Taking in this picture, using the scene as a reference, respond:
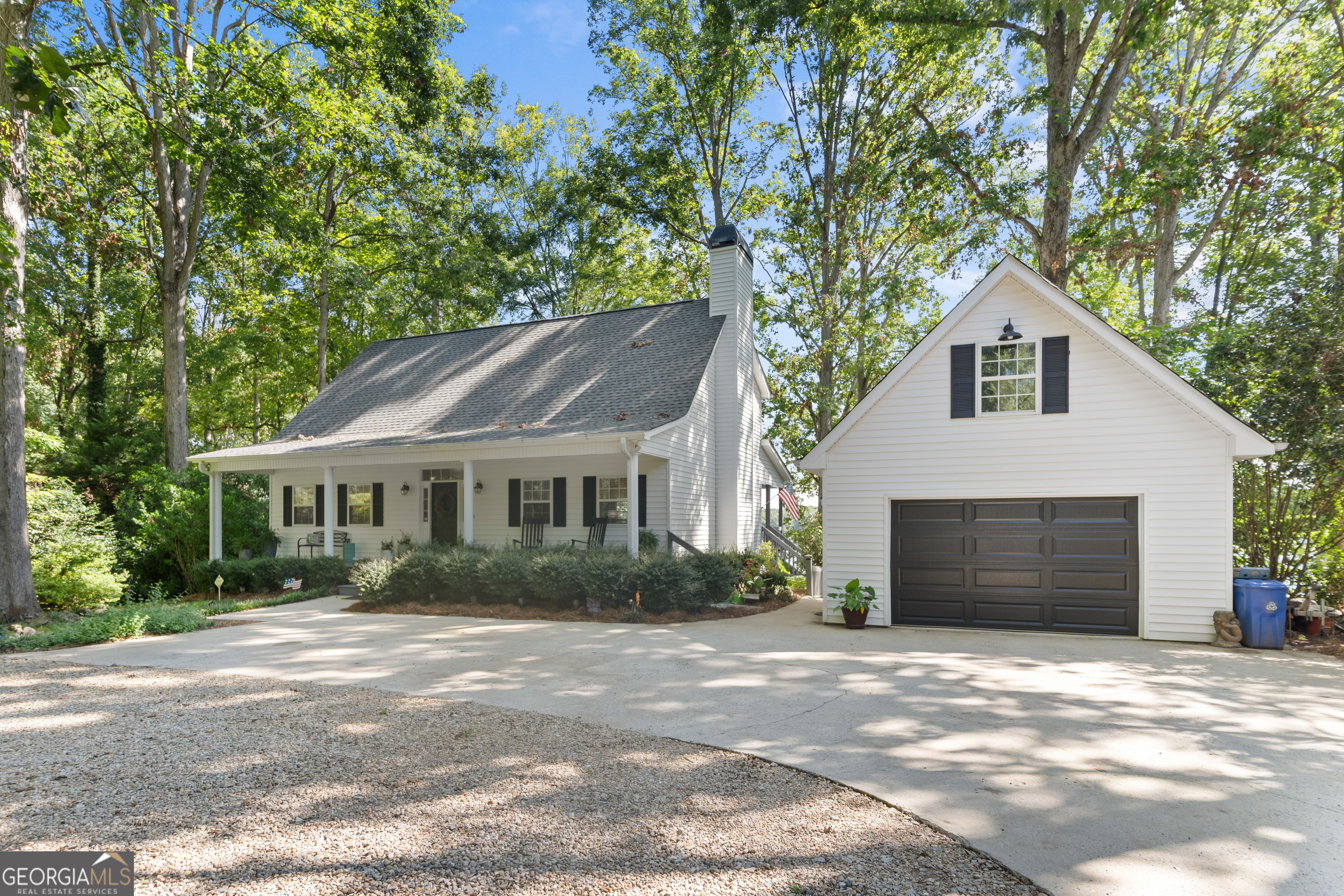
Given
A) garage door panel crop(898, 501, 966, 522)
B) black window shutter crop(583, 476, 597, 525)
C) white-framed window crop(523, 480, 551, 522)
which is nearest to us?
garage door panel crop(898, 501, 966, 522)

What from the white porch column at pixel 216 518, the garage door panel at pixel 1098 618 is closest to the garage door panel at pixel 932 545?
the garage door panel at pixel 1098 618

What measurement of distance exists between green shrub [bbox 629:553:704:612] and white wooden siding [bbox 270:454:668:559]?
2.90 metres

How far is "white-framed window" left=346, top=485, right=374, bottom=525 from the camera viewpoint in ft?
53.9

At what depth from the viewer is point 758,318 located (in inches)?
855

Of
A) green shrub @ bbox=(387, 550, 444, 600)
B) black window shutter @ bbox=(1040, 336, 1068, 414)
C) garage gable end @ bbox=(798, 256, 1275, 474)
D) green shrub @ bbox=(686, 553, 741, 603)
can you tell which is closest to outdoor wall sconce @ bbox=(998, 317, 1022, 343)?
garage gable end @ bbox=(798, 256, 1275, 474)

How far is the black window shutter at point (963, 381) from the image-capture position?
32.7ft

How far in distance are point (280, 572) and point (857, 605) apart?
11968 millimetres

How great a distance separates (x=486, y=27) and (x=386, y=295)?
30.2 ft

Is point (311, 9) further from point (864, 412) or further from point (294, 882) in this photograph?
point (294, 882)

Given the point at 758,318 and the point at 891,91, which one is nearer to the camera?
the point at 891,91

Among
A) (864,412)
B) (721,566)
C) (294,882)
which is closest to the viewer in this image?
(294,882)

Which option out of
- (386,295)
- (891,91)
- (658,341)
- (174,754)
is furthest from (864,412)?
(386,295)

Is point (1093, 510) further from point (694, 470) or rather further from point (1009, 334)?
point (694, 470)

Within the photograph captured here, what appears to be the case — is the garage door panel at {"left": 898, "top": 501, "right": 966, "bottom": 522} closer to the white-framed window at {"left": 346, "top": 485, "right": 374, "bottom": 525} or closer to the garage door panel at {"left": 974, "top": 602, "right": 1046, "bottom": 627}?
the garage door panel at {"left": 974, "top": 602, "right": 1046, "bottom": 627}
